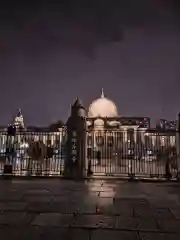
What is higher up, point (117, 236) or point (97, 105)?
point (97, 105)

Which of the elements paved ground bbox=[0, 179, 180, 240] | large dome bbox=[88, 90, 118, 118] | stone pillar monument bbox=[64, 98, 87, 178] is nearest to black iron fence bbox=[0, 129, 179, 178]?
stone pillar monument bbox=[64, 98, 87, 178]

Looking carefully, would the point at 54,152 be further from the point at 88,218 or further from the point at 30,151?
the point at 88,218

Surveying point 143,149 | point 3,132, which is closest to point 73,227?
point 3,132

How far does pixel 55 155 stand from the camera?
1596 centimetres

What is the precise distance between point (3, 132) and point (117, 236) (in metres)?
12.2

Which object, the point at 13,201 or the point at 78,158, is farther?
the point at 78,158

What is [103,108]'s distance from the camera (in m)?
67.4

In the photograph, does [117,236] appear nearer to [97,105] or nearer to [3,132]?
[3,132]

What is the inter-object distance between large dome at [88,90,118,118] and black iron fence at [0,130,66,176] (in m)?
48.8

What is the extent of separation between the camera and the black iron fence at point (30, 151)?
14.3 meters

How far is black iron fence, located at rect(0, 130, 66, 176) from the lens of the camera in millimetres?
14348

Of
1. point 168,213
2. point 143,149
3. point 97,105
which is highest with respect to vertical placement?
point 97,105

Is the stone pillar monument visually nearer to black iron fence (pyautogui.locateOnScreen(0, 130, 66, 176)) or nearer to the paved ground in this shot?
black iron fence (pyautogui.locateOnScreen(0, 130, 66, 176))

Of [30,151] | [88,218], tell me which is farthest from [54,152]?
[88,218]
